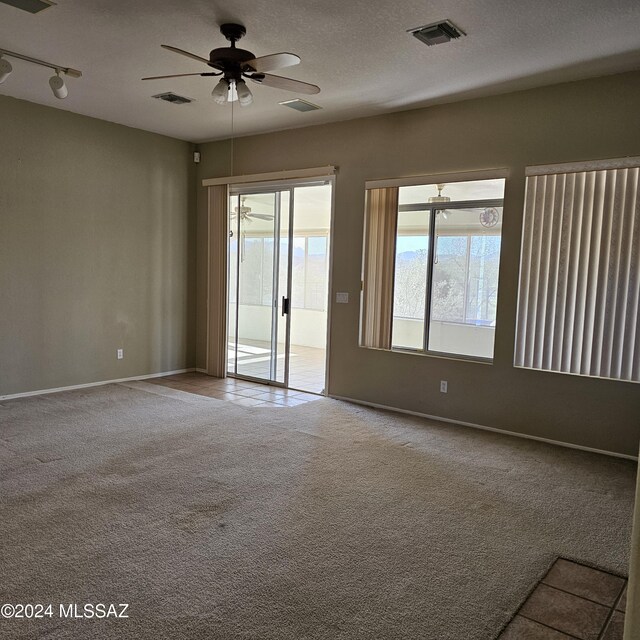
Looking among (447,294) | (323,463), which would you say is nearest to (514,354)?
(447,294)

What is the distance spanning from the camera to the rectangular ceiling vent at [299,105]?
4.85 metres

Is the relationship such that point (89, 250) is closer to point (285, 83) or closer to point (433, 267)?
point (285, 83)

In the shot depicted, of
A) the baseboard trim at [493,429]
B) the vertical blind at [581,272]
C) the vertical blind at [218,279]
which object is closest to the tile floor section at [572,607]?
the baseboard trim at [493,429]

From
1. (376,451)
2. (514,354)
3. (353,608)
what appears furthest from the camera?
(514,354)

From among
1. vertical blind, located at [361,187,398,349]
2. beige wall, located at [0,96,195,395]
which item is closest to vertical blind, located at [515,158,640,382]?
vertical blind, located at [361,187,398,349]

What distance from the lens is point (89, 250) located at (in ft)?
18.8

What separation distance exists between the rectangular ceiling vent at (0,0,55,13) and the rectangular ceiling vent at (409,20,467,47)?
87.3 inches

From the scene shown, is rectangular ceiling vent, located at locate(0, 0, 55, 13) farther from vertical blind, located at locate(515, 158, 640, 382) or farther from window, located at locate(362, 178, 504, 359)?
vertical blind, located at locate(515, 158, 640, 382)

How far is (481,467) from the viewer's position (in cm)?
374

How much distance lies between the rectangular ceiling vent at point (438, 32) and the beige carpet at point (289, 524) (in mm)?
2893

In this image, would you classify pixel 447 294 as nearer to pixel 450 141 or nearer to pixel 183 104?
pixel 450 141

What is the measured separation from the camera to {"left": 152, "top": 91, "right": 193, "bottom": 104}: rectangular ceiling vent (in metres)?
4.78

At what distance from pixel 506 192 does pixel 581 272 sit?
0.93m

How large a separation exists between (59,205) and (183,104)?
170 cm
